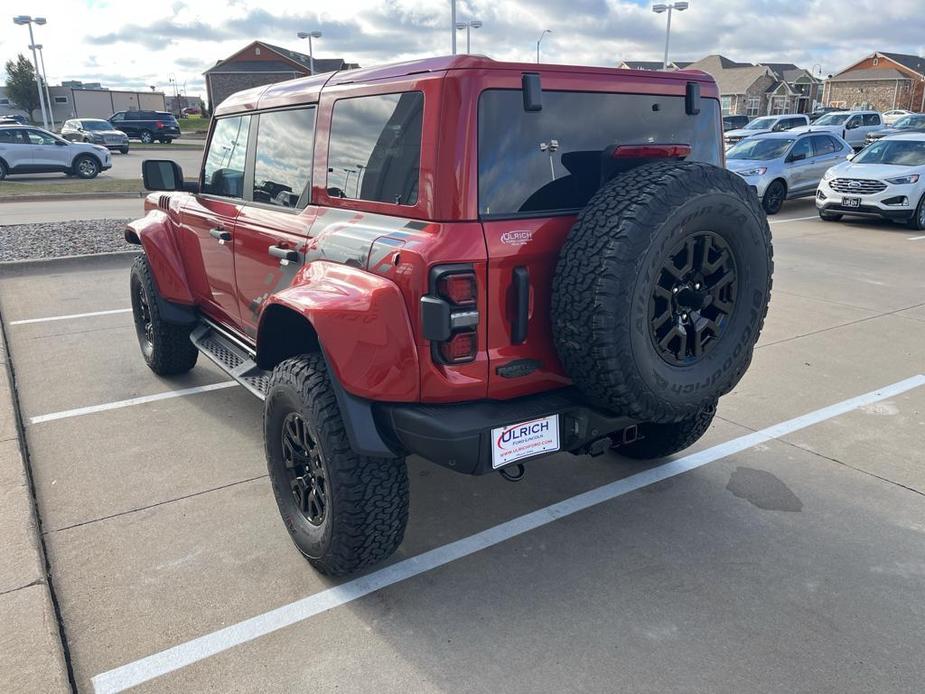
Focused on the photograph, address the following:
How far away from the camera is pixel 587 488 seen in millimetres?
3760

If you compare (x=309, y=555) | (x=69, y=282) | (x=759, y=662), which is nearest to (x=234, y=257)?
(x=309, y=555)

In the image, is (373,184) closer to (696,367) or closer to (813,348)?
(696,367)

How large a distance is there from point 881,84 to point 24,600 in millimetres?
82737

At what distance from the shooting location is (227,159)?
4.28 meters

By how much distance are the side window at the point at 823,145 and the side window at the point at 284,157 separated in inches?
580

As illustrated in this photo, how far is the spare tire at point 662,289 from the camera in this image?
241 cm

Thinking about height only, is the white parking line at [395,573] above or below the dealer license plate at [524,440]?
below

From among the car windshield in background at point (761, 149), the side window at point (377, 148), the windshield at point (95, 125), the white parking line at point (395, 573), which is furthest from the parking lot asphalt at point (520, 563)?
the windshield at point (95, 125)

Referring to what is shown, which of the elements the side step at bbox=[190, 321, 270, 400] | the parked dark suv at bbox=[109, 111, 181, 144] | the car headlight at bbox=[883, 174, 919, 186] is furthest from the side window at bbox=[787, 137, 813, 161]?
the parked dark suv at bbox=[109, 111, 181, 144]

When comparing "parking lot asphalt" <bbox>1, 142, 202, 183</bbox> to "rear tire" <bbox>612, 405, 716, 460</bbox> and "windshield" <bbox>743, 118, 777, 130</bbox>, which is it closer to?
"rear tire" <bbox>612, 405, 716, 460</bbox>

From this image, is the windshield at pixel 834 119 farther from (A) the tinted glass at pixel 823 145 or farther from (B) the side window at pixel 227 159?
(B) the side window at pixel 227 159

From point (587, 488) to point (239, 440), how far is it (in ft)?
6.84

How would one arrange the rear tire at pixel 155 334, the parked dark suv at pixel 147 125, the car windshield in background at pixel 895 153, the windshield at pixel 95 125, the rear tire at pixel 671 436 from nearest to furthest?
the rear tire at pixel 671 436 < the rear tire at pixel 155 334 < the car windshield in background at pixel 895 153 < the windshield at pixel 95 125 < the parked dark suv at pixel 147 125

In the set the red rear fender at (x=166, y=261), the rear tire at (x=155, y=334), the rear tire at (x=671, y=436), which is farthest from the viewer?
the rear tire at (x=155, y=334)
